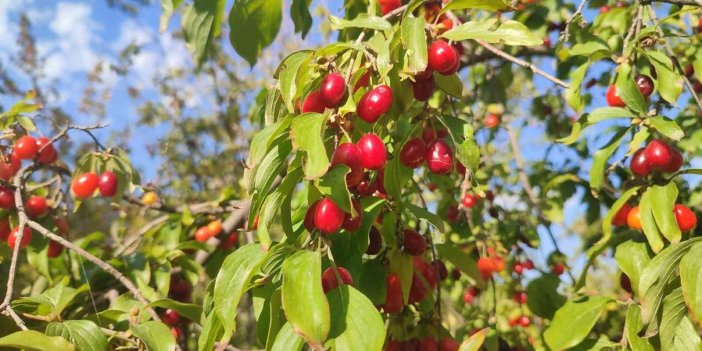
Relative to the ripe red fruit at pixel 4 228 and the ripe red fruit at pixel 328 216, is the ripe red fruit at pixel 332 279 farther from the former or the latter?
the ripe red fruit at pixel 4 228

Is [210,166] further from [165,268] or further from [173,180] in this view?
[165,268]

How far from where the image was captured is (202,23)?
1884 millimetres

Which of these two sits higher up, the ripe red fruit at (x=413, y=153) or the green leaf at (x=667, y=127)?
the ripe red fruit at (x=413, y=153)

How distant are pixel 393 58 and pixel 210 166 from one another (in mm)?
6039

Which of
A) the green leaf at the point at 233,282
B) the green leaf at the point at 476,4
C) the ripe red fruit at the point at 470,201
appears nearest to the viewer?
the green leaf at the point at 233,282

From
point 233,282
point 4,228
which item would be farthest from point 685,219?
point 4,228

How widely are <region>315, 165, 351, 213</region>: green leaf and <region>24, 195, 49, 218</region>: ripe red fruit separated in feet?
4.92

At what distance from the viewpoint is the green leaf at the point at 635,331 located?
126 centimetres

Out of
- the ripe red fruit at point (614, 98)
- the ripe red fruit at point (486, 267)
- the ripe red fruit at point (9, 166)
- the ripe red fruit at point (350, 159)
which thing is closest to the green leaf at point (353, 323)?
the ripe red fruit at point (350, 159)

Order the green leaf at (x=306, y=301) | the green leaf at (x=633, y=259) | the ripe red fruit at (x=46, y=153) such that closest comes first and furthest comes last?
the green leaf at (x=306, y=301) → the green leaf at (x=633, y=259) → the ripe red fruit at (x=46, y=153)

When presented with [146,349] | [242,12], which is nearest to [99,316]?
[146,349]

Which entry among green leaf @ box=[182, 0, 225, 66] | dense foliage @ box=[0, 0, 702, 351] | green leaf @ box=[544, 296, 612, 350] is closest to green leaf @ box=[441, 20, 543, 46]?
dense foliage @ box=[0, 0, 702, 351]

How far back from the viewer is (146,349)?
121 centimetres

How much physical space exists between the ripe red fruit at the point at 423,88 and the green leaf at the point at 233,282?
1.54 ft
